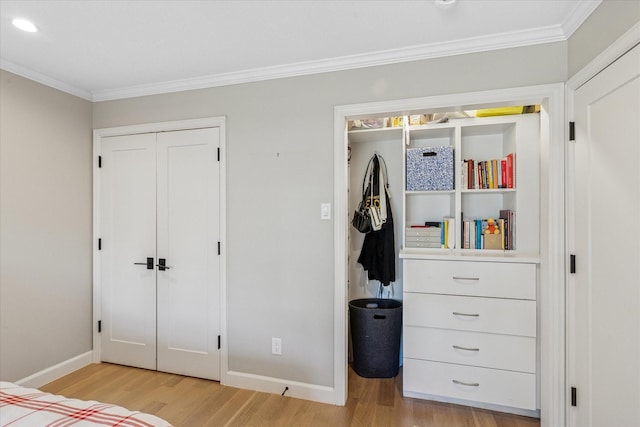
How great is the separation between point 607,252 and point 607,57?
852 mm

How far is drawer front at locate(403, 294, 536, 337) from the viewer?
210 centimetres

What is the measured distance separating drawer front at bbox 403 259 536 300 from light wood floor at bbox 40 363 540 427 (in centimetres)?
79

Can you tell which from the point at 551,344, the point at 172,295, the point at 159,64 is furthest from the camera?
the point at 172,295

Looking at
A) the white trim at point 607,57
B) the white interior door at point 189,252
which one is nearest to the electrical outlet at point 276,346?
the white interior door at point 189,252

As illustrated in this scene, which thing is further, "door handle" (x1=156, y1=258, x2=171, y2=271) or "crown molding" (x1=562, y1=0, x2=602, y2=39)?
"door handle" (x1=156, y1=258, x2=171, y2=271)

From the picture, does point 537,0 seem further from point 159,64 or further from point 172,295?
point 172,295

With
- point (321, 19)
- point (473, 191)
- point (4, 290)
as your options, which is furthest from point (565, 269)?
point (4, 290)

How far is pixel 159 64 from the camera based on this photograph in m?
2.30

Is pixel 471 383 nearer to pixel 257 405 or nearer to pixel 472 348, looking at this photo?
pixel 472 348

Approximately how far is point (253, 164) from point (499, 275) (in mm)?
1872

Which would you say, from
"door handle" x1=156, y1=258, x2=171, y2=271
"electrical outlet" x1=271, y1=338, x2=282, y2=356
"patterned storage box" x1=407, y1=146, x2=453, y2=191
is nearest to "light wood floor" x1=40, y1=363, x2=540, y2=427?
"electrical outlet" x1=271, y1=338, x2=282, y2=356

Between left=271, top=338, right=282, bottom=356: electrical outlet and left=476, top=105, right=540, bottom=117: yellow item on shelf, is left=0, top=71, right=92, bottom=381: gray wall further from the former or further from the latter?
left=476, top=105, right=540, bottom=117: yellow item on shelf

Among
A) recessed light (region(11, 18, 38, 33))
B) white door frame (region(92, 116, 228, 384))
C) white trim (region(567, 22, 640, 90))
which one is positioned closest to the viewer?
white trim (region(567, 22, 640, 90))

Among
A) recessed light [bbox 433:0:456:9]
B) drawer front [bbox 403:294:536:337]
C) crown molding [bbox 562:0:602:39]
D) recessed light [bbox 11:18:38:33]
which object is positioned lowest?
drawer front [bbox 403:294:536:337]
